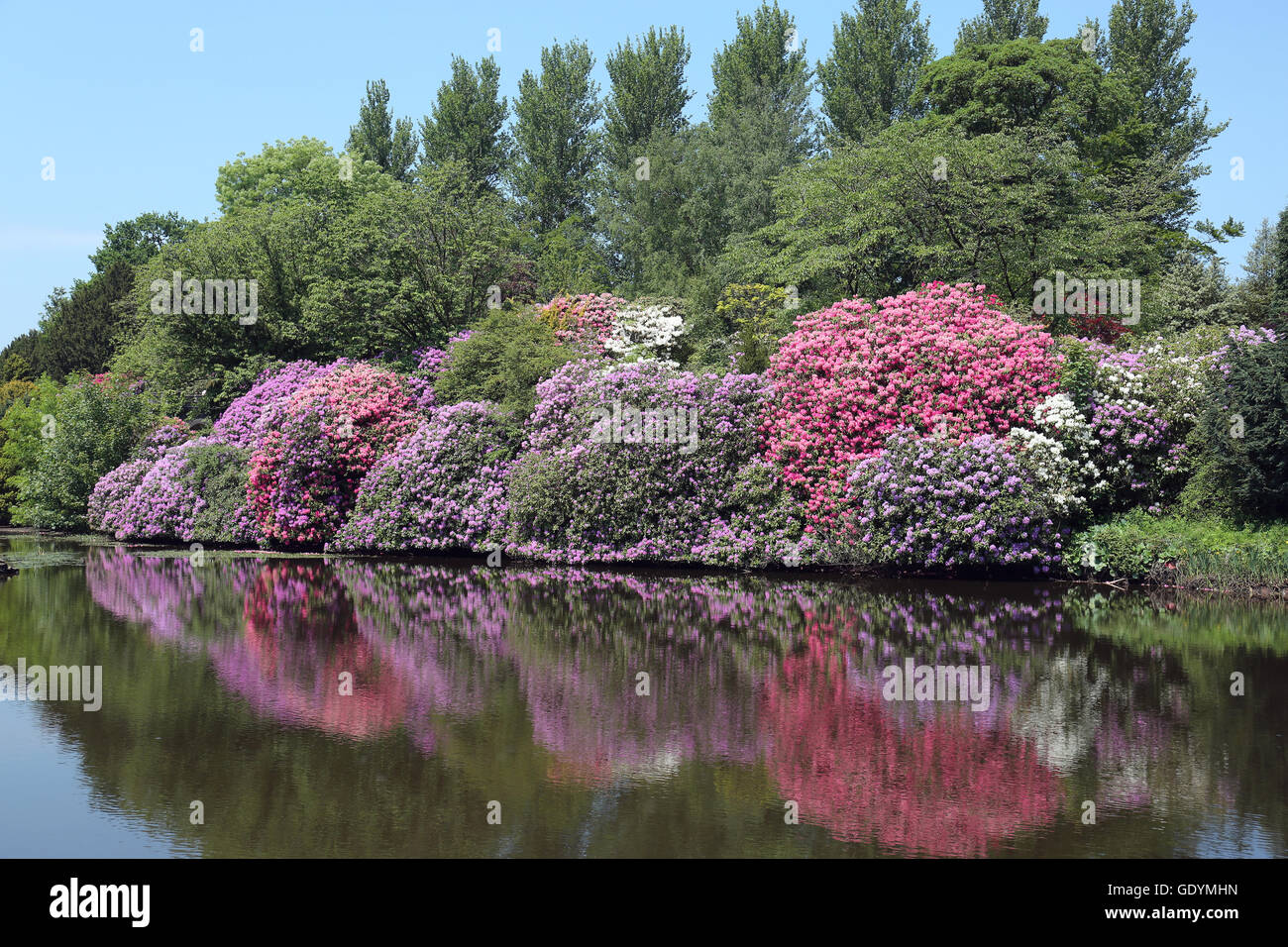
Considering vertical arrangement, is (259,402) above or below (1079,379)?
above

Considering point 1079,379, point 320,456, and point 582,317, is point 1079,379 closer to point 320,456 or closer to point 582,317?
point 582,317

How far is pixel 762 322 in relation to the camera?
99.5 feet

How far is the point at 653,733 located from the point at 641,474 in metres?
14.2

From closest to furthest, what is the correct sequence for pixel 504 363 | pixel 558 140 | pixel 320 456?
pixel 504 363 < pixel 320 456 < pixel 558 140

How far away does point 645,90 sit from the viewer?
53875mm

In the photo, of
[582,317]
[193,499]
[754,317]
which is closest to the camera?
[582,317]

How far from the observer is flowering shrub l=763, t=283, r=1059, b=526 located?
21.0 meters

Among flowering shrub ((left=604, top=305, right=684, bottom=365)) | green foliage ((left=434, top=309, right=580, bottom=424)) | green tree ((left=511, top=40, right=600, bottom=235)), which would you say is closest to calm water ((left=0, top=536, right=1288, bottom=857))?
green foliage ((left=434, top=309, right=580, bottom=424))

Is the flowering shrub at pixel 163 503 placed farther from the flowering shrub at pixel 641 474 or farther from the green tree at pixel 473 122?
the green tree at pixel 473 122

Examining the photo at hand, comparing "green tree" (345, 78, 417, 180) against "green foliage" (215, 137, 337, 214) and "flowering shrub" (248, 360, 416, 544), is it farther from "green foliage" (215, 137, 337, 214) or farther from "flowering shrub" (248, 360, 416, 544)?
"flowering shrub" (248, 360, 416, 544)

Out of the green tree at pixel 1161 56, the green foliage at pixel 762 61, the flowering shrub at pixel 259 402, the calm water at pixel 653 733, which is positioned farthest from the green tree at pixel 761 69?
the calm water at pixel 653 733

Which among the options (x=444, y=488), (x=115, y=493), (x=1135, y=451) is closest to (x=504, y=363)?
(x=444, y=488)
